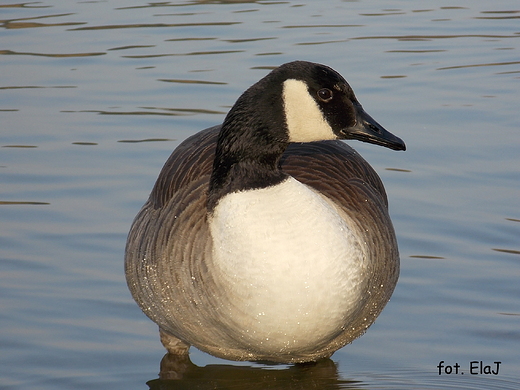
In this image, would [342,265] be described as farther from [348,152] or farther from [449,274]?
[449,274]

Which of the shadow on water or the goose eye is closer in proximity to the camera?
the goose eye

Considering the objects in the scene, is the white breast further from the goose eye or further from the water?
the water

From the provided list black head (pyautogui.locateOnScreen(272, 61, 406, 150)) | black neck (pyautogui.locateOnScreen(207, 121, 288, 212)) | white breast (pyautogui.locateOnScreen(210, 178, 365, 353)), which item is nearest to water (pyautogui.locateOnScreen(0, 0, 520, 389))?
white breast (pyautogui.locateOnScreen(210, 178, 365, 353))

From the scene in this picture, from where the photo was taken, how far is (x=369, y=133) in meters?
4.39

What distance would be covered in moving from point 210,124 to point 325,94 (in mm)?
4074

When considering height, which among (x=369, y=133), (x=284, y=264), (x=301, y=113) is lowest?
(x=284, y=264)

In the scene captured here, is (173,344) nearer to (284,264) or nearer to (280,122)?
(284,264)

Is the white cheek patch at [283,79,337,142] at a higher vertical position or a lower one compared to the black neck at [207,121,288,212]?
higher

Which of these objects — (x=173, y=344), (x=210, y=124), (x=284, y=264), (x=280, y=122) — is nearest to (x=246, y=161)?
(x=280, y=122)

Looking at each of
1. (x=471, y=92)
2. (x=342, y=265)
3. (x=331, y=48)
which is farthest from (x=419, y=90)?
(x=342, y=265)

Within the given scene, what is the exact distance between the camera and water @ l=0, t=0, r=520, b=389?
507 cm

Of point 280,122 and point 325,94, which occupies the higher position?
point 325,94

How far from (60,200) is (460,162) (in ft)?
10.3

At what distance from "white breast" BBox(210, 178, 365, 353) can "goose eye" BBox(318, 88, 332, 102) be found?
412mm
